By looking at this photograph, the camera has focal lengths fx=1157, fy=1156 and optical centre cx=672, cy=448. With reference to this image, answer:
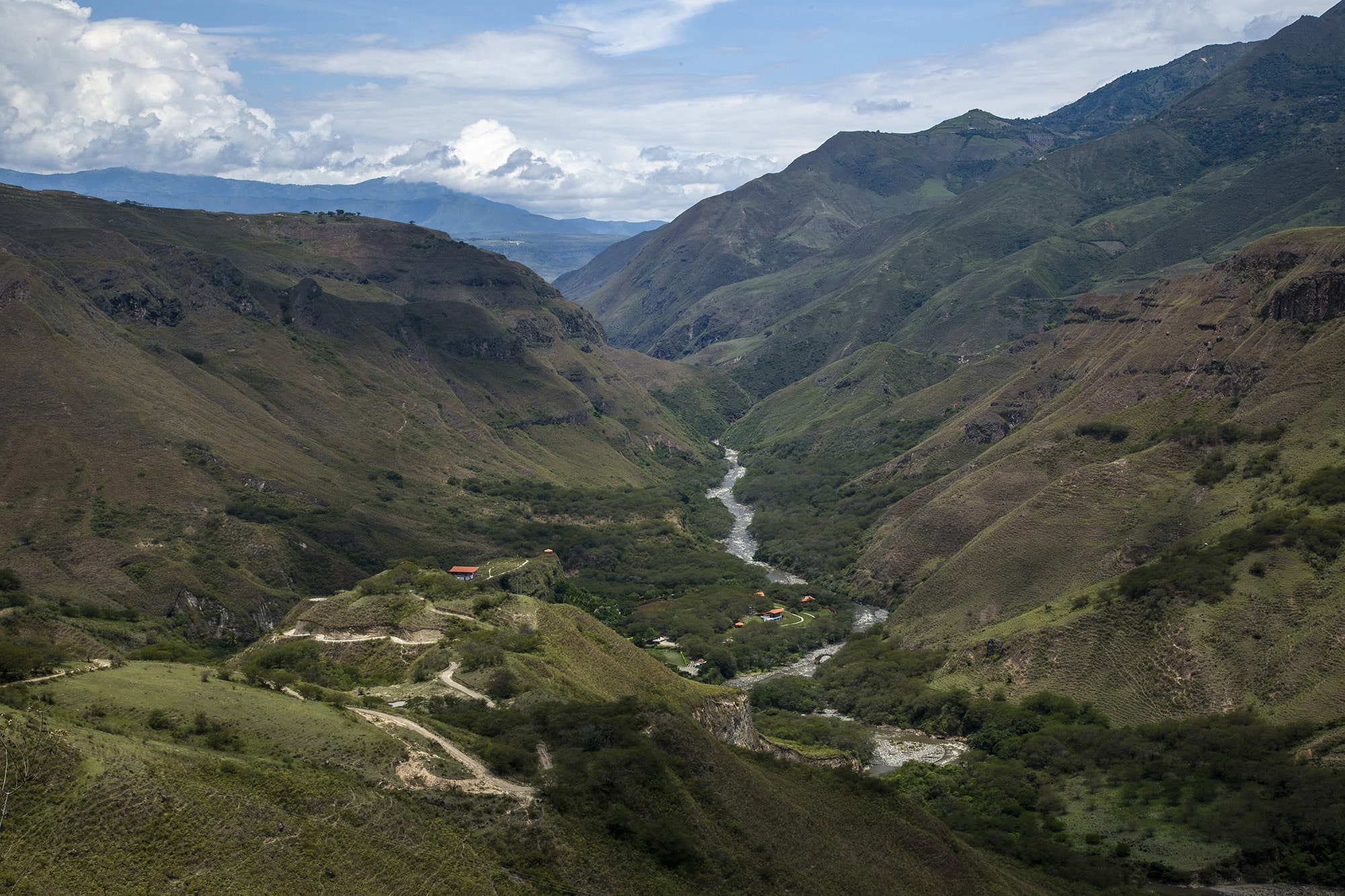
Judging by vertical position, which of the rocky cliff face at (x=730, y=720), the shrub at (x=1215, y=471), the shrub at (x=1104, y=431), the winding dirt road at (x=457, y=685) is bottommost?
the rocky cliff face at (x=730, y=720)

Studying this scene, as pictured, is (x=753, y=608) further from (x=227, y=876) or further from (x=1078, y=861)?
(x=227, y=876)

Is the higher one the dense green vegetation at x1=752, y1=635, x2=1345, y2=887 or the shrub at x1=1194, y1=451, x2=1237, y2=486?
the shrub at x1=1194, y1=451, x2=1237, y2=486

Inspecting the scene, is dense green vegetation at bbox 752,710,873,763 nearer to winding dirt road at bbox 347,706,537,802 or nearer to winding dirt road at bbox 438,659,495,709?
winding dirt road at bbox 438,659,495,709

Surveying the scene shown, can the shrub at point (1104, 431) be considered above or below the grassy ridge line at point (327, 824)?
above

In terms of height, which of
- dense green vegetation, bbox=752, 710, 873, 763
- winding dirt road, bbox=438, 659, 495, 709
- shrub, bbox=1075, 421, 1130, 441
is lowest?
dense green vegetation, bbox=752, 710, 873, 763

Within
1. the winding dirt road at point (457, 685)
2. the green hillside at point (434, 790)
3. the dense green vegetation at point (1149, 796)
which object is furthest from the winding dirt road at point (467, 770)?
the dense green vegetation at point (1149, 796)

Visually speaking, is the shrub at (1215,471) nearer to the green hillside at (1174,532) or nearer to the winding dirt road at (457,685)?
the green hillside at (1174,532)

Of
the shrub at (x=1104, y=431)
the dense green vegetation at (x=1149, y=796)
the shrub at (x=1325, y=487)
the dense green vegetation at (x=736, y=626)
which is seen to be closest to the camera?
the dense green vegetation at (x=1149, y=796)

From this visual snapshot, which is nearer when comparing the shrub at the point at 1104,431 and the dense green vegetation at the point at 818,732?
the dense green vegetation at the point at 818,732

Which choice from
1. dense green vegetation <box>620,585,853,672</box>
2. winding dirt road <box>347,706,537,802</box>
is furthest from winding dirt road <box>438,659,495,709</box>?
dense green vegetation <box>620,585,853,672</box>

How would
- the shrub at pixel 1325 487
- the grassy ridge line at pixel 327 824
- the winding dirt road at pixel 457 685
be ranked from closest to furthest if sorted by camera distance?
the grassy ridge line at pixel 327 824 < the winding dirt road at pixel 457 685 < the shrub at pixel 1325 487
